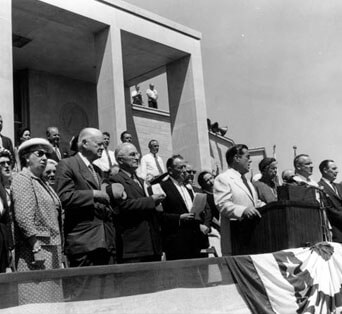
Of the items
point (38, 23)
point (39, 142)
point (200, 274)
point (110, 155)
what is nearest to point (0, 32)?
point (38, 23)

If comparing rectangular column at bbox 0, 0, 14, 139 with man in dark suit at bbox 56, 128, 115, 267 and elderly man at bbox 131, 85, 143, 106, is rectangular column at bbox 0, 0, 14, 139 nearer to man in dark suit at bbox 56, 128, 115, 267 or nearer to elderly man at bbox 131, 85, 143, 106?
man in dark suit at bbox 56, 128, 115, 267

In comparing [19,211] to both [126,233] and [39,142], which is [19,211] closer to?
[39,142]

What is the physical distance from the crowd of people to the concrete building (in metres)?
6.82

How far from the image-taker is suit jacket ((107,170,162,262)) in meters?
5.32

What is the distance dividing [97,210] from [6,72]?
772 cm

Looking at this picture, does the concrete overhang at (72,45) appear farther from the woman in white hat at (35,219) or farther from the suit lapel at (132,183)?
the woman in white hat at (35,219)

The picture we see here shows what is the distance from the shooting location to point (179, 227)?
6461 millimetres

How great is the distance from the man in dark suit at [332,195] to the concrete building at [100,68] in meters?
6.99

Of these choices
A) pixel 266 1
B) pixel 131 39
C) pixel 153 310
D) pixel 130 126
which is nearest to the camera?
pixel 153 310

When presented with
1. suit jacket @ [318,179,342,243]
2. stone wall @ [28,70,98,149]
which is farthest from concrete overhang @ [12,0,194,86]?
suit jacket @ [318,179,342,243]

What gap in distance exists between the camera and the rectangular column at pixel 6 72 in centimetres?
1111

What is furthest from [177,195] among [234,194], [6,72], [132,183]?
[6,72]

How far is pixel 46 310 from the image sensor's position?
3.57 metres

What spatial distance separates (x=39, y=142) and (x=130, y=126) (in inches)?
597
